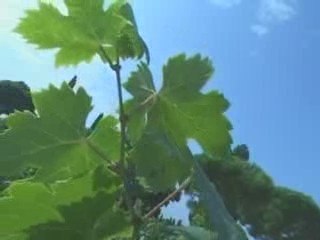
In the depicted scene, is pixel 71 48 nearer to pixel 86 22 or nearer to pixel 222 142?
pixel 86 22

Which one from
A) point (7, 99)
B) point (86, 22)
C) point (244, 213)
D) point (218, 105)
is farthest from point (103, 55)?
point (244, 213)

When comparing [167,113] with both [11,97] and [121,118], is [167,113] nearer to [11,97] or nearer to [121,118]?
[121,118]

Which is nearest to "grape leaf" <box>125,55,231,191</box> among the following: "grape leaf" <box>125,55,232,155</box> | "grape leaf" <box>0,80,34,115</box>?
"grape leaf" <box>125,55,232,155</box>

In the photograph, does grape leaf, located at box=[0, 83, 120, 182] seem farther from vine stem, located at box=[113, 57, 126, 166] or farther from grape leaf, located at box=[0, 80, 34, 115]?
grape leaf, located at box=[0, 80, 34, 115]

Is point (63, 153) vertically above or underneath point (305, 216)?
underneath

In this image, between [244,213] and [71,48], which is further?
[244,213]

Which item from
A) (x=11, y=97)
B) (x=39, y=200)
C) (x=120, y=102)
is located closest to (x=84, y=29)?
(x=120, y=102)

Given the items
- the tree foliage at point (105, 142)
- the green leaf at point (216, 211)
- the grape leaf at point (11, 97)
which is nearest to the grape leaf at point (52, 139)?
the tree foliage at point (105, 142)
